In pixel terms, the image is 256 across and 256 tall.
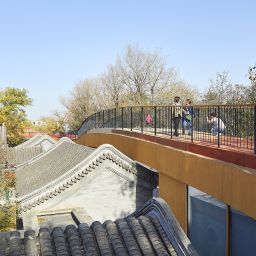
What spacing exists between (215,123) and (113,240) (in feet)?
17.1

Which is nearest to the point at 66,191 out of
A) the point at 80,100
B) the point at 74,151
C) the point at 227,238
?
the point at 74,151

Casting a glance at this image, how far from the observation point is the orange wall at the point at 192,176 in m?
7.61

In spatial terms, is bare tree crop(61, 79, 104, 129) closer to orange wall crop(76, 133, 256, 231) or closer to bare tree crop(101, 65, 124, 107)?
bare tree crop(101, 65, 124, 107)

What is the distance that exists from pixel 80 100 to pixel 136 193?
4797 cm

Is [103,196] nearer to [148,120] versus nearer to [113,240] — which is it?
[148,120]

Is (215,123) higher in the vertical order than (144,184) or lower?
higher

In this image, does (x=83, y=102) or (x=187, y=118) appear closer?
(x=187, y=118)

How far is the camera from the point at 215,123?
33.6 ft

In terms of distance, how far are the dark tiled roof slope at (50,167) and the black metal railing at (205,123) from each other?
3.29 meters

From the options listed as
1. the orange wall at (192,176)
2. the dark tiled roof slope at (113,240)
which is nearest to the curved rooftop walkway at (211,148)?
the orange wall at (192,176)

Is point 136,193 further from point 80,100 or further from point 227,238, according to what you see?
point 80,100

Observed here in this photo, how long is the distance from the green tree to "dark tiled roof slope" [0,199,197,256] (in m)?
36.3

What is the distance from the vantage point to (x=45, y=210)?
14570mm

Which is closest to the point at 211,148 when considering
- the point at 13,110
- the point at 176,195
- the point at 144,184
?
the point at 176,195
